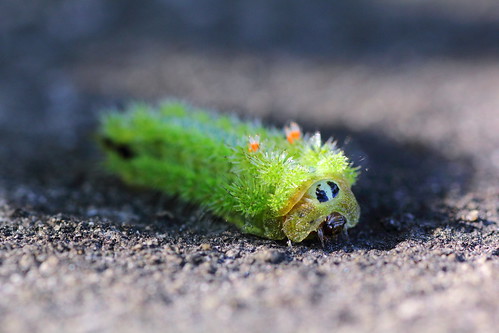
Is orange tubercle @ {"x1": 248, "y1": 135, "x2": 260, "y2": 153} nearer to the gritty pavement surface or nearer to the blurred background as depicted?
the gritty pavement surface

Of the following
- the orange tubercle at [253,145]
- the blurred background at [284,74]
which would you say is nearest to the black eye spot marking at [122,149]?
the blurred background at [284,74]

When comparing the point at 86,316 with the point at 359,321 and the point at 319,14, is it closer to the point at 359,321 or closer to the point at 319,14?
the point at 359,321

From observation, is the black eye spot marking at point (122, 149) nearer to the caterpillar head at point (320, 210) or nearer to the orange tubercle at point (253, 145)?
the orange tubercle at point (253, 145)

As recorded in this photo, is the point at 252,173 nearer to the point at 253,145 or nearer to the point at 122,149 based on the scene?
the point at 253,145

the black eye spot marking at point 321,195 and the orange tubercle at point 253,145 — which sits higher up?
the orange tubercle at point 253,145

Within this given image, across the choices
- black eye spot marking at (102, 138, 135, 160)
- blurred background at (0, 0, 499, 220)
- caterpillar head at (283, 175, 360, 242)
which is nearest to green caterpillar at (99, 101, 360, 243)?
caterpillar head at (283, 175, 360, 242)

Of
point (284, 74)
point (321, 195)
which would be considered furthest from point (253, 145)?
point (284, 74)

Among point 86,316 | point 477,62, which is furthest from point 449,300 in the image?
point 477,62
